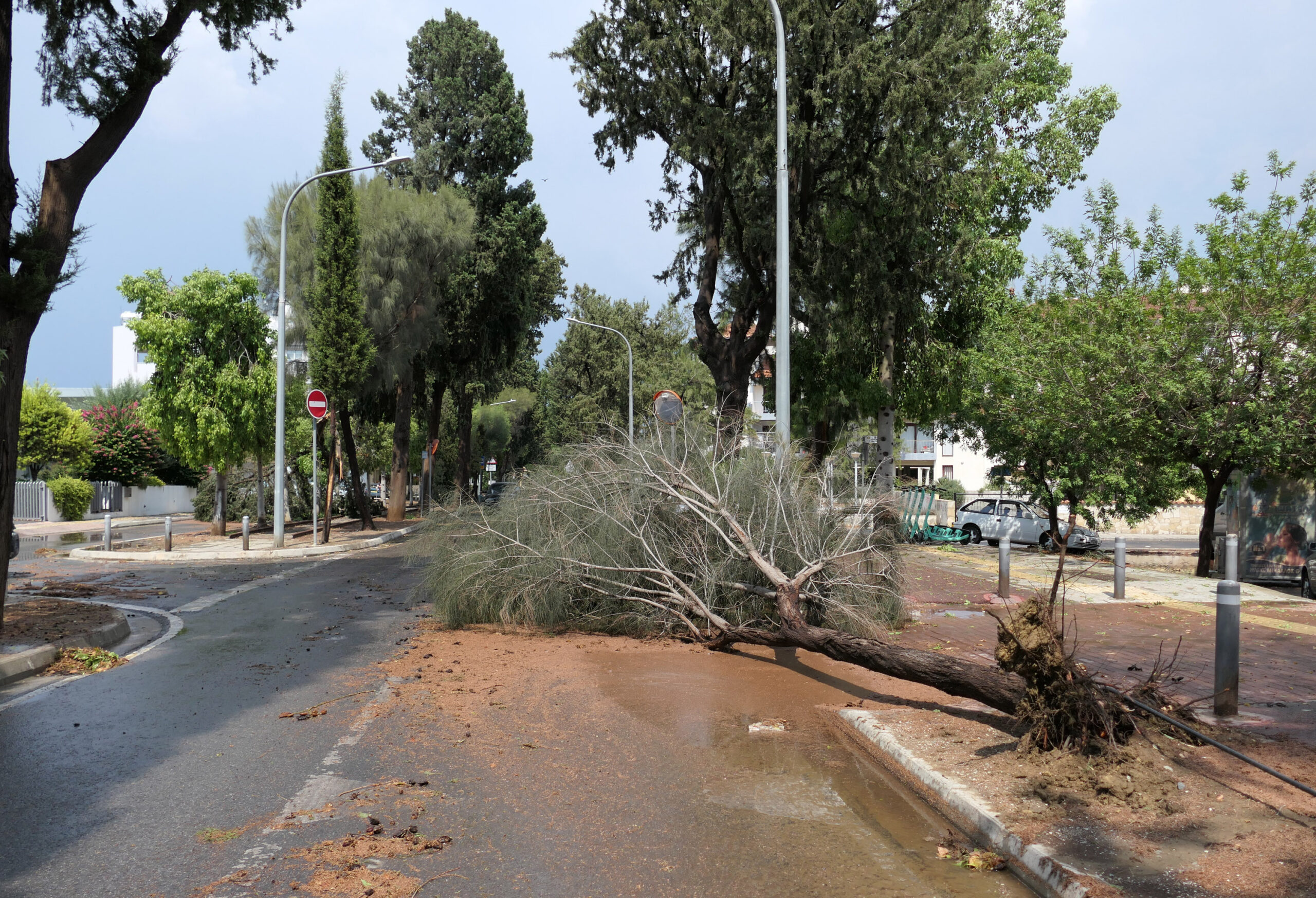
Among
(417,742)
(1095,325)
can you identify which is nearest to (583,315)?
(1095,325)

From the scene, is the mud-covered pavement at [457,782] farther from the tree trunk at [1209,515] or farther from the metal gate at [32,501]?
the metal gate at [32,501]

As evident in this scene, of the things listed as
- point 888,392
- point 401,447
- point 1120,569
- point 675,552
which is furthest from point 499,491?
point 401,447

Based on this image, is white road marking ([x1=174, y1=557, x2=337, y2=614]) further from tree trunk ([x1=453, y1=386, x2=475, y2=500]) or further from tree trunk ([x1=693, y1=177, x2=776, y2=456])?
tree trunk ([x1=453, y1=386, x2=475, y2=500])

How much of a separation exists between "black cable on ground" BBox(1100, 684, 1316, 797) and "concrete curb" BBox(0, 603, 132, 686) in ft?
28.3

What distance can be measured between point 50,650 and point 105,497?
125ft

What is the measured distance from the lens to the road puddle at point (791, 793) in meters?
4.11

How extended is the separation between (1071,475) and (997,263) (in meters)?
6.20

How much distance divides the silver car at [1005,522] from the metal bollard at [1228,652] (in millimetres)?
25932

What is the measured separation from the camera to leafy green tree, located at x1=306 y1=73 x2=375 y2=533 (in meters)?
26.9

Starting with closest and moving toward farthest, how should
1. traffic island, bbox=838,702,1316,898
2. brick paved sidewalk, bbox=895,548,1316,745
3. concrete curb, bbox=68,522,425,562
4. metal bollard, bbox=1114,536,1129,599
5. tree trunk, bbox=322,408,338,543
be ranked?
traffic island, bbox=838,702,1316,898 → brick paved sidewalk, bbox=895,548,1316,745 → metal bollard, bbox=1114,536,1129,599 → concrete curb, bbox=68,522,425,562 → tree trunk, bbox=322,408,338,543

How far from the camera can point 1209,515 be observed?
69.1 feet

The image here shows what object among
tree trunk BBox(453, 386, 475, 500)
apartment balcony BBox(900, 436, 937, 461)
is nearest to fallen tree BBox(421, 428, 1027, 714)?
tree trunk BBox(453, 386, 475, 500)

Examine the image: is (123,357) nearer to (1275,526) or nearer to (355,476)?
(355,476)

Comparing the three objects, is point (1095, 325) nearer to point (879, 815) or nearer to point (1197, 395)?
point (1197, 395)
